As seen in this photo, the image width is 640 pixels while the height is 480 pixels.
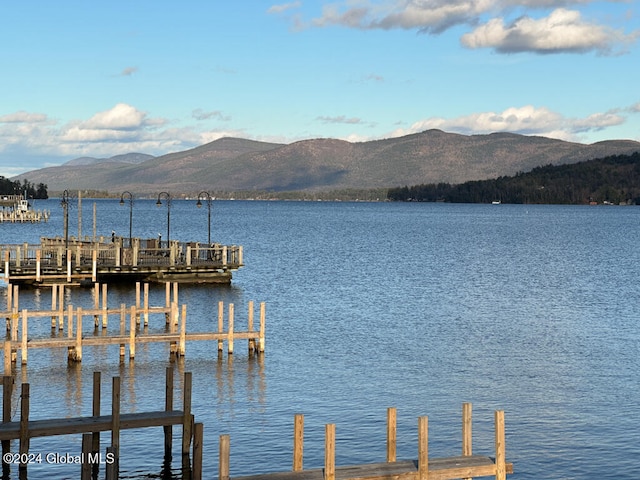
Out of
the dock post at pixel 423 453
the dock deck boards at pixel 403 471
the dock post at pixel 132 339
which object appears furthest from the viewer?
the dock post at pixel 132 339

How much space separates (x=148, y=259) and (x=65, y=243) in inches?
A: 282

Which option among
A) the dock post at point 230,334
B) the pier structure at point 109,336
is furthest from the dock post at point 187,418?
the dock post at point 230,334

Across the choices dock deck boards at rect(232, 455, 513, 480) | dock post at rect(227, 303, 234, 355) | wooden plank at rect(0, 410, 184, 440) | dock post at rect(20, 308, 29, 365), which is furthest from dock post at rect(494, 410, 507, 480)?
dock post at rect(20, 308, 29, 365)

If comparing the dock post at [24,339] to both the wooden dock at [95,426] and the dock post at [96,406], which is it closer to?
the wooden dock at [95,426]

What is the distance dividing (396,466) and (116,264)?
3977 centimetres

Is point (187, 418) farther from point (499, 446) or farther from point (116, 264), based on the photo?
point (116, 264)

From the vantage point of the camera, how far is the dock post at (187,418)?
→ 22688mm

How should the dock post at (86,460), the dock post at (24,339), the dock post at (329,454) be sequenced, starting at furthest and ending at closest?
the dock post at (24,339), the dock post at (86,460), the dock post at (329,454)

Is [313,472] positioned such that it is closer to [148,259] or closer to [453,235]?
[148,259]

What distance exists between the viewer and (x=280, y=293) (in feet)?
205

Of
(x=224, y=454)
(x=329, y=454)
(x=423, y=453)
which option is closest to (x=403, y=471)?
(x=423, y=453)

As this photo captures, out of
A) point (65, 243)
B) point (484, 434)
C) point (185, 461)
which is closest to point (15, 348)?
point (185, 461)

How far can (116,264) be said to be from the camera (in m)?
58.0

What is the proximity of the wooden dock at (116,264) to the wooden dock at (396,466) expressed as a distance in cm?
3645
